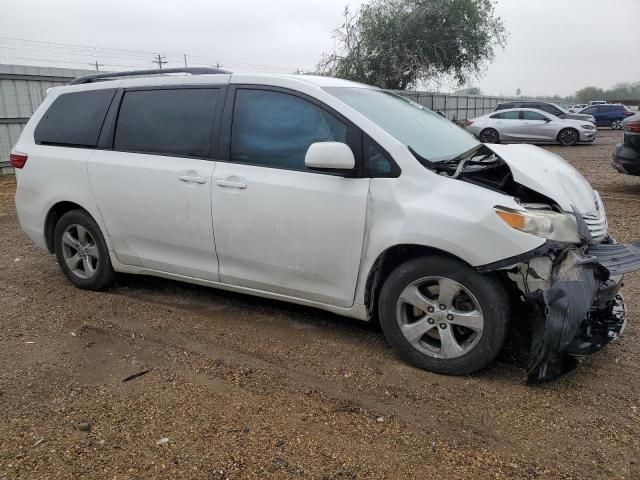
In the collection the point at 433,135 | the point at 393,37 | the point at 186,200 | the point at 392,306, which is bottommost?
the point at 392,306

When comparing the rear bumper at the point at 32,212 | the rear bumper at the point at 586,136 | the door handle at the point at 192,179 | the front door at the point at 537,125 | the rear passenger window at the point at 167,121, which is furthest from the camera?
the front door at the point at 537,125

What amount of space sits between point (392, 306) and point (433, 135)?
134 cm

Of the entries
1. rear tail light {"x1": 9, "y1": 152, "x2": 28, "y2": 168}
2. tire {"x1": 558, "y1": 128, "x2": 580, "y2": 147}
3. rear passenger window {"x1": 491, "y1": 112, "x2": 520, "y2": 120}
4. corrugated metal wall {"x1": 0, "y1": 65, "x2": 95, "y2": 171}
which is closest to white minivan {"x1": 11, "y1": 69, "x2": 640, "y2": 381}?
rear tail light {"x1": 9, "y1": 152, "x2": 28, "y2": 168}

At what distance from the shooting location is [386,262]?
3.49 m

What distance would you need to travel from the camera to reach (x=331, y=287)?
3.63 m

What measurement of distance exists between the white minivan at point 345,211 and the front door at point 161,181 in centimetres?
1

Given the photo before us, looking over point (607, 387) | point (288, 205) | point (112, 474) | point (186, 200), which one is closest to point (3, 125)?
point (186, 200)

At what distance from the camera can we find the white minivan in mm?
3113

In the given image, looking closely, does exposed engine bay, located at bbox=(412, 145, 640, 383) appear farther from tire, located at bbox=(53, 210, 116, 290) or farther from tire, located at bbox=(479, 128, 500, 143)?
tire, located at bbox=(479, 128, 500, 143)

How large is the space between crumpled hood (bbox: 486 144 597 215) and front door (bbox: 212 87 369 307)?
0.95 metres

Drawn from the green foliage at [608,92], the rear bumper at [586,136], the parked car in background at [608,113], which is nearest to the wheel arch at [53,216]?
the rear bumper at [586,136]

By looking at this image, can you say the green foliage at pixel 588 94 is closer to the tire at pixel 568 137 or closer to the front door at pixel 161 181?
the tire at pixel 568 137

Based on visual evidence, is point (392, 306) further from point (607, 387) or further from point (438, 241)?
point (607, 387)

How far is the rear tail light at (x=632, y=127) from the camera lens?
28.7 ft
